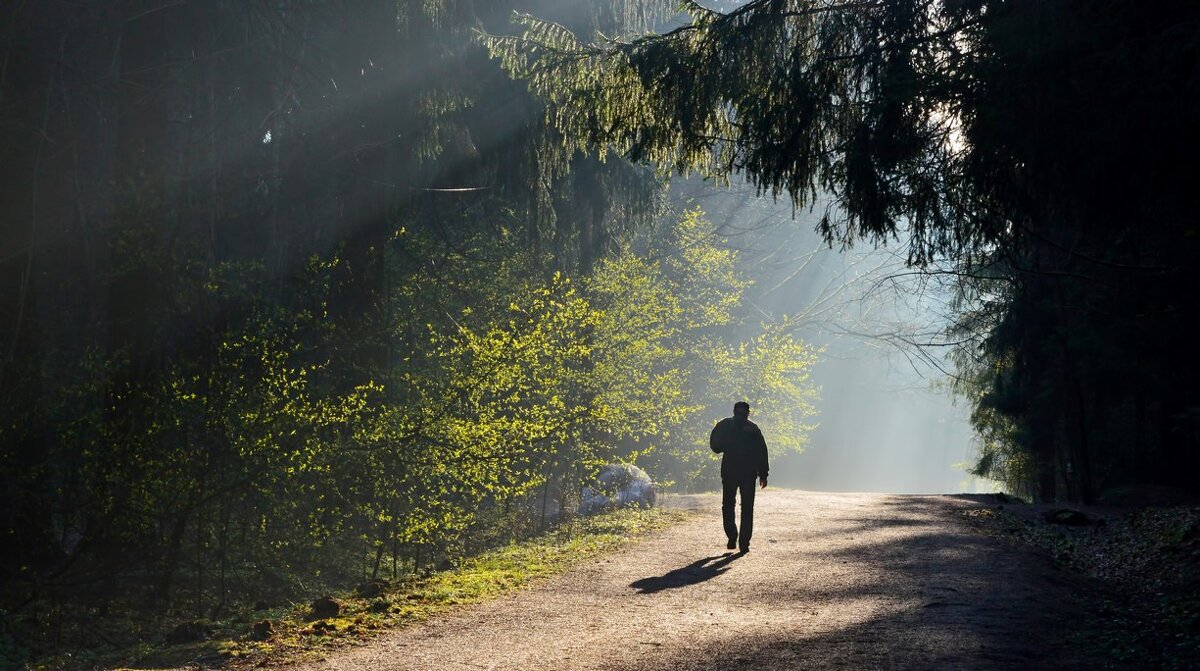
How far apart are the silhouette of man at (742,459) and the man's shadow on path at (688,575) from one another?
23.1 inches

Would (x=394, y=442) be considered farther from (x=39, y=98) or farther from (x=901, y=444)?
(x=901, y=444)

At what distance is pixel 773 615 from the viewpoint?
9547 mm

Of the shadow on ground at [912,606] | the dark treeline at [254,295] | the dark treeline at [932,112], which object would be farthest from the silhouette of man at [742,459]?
the dark treeline at [932,112]

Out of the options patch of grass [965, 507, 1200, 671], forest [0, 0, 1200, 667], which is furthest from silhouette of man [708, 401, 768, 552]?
patch of grass [965, 507, 1200, 671]

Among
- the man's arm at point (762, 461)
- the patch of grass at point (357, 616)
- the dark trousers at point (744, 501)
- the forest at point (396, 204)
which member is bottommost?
the patch of grass at point (357, 616)

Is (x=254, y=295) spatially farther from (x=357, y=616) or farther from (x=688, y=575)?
(x=688, y=575)

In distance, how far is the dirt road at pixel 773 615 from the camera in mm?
7543

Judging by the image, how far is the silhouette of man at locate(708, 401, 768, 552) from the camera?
1411 cm

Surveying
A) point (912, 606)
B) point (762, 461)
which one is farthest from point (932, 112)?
point (762, 461)

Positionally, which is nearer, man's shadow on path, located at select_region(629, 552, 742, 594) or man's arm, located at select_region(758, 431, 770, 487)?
man's shadow on path, located at select_region(629, 552, 742, 594)

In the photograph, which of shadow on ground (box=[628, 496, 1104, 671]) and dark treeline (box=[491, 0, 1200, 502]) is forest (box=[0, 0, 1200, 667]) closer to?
Answer: dark treeline (box=[491, 0, 1200, 502])

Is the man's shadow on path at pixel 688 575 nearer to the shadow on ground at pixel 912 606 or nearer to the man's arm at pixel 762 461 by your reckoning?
the shadow on ground at pixel 912 606

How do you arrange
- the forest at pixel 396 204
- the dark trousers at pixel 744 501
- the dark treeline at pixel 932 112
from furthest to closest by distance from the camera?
the dark trousers at pixel 744 501
the forest at pixel 396 204
the dark treeline at pixel 932 112

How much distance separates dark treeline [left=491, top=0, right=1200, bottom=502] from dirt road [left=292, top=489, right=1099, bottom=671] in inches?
125
